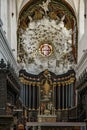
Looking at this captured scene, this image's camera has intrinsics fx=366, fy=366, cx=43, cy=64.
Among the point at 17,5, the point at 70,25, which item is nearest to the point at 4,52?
the point at 17,5

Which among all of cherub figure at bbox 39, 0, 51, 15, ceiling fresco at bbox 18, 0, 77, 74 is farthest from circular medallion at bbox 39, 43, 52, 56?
cherub figure at bbox 39, 0, 51, 15

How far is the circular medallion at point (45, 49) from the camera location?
34688 mm

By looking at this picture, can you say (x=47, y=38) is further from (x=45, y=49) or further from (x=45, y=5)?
(x=45, y=5)

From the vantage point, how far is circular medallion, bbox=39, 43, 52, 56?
114 feet

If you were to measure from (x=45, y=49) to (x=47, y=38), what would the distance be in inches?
41.6

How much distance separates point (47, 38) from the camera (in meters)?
34.7

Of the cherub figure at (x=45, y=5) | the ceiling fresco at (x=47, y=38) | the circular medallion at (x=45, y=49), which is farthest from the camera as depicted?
the circular medallion at (x=45, y=49)

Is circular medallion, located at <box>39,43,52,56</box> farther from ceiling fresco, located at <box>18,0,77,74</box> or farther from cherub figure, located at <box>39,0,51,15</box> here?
cherub figure, located at <box>39,0,51,15</box>

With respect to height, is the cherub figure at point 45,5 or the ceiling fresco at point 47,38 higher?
the cherub figure at point 45,5

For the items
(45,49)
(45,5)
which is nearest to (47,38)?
(45,49)

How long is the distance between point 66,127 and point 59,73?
80.8 ft

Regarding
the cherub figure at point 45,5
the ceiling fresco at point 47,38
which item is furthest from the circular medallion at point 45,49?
the cherub figure at point 45,5

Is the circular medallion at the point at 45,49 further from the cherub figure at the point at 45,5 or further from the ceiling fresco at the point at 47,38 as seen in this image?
the cherub figure at the point at 45,5

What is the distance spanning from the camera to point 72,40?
33.6m
